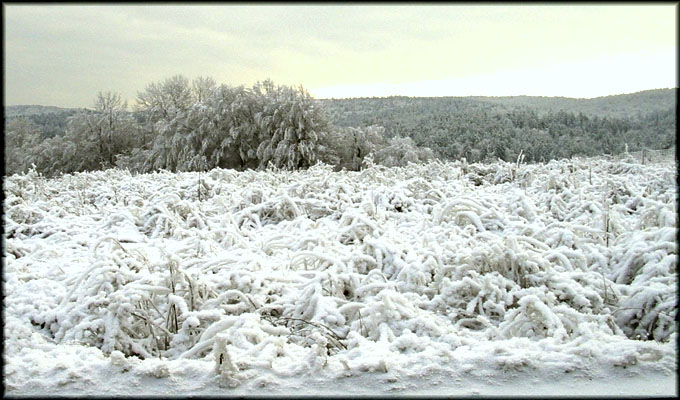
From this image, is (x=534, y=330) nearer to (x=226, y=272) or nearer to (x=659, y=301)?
(x=659, y=301)

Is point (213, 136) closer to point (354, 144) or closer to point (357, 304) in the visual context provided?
point (354, 144)

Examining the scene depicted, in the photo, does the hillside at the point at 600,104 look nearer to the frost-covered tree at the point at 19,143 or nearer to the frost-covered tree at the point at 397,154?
the frost-covered tree at the point at 397,154

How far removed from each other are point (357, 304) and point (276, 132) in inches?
879

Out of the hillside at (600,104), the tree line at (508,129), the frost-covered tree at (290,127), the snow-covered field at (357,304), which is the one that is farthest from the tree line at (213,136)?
the snow-covered field at (357,304)

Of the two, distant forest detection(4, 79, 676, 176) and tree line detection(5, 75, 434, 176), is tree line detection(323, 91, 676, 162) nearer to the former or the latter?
distant forest detection(4, 79, 676, 176)

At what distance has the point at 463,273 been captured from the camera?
11.8ft

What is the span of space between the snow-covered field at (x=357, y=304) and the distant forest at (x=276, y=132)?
8690 millimetres

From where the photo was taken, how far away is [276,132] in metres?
24.9

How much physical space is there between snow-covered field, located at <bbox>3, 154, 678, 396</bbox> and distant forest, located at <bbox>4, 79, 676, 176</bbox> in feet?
28.5

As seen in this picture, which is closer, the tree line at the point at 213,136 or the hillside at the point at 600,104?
the hillside at the point at 600,104

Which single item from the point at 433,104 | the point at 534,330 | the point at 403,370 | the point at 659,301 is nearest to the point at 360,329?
the point at 403,370

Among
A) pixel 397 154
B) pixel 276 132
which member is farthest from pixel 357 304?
pixel 397 154

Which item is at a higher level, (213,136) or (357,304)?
(213,136)

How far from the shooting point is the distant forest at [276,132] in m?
25.2
